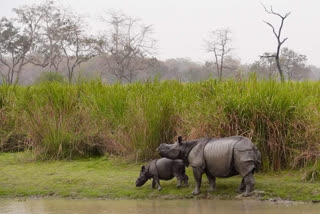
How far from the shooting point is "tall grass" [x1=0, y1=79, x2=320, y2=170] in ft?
25.5

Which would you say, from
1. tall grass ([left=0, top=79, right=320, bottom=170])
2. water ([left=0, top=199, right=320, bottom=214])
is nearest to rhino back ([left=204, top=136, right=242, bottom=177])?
water ([left=0, top=199, right=320, bottom=214])

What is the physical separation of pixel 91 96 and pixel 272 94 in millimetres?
3978

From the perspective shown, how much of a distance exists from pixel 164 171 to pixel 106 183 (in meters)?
0.95

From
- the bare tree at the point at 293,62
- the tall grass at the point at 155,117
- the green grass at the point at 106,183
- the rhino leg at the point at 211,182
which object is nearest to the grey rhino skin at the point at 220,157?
the rhino leg at the point at 211,182

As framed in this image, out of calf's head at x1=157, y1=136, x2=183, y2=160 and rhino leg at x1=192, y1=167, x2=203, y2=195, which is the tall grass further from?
rhino leg at x1=192, y1=167, x2=203, y2=195

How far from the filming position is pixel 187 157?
718 cm

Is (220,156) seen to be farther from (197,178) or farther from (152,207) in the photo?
(152,207)

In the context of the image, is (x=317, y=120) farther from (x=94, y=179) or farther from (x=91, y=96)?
(x=91, y=96)

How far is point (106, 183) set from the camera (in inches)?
307

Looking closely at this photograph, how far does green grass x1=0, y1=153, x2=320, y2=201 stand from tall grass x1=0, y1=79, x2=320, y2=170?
1.17 feet

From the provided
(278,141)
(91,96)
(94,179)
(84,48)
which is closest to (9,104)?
(91,96)

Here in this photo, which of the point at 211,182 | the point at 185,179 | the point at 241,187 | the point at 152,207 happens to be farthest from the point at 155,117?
the point at 152,207

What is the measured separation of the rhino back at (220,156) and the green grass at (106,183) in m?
0.30

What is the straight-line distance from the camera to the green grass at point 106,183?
685 centimetres
